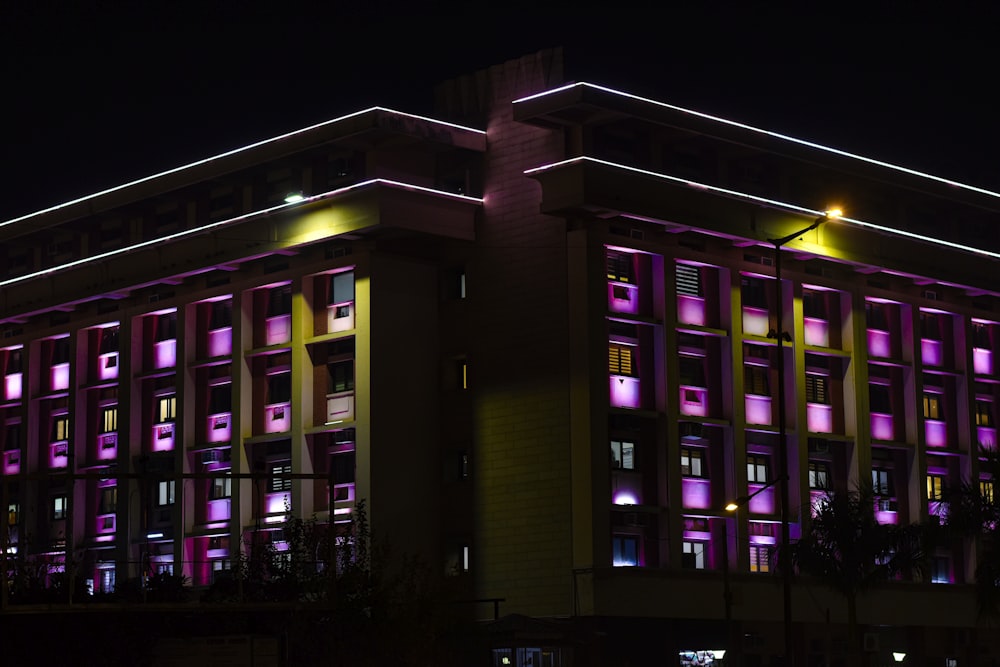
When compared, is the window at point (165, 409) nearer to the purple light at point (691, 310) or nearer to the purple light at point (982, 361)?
the purple light at point (691, 310)

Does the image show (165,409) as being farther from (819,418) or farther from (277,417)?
(819,418)

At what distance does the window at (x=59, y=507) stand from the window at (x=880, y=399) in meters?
33.6

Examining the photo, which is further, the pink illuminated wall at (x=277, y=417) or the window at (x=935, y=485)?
the window at (x=935, y=485)

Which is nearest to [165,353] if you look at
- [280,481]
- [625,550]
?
[280,481]

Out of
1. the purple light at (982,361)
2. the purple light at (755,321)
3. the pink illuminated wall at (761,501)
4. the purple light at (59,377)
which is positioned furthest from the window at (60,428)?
the purple light at (982,361)

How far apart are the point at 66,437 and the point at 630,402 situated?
87.8 ft

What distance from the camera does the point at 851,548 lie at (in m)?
61.9

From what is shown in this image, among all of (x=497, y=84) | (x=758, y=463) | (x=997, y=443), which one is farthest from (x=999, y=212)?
(x=497, y=84)

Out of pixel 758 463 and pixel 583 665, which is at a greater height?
pixel 758 463

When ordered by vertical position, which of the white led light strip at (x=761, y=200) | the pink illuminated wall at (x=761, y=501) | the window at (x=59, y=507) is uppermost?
the white led light strip at (x=761, y=200)

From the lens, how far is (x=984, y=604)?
2084 inches

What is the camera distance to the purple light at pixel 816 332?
242 feet

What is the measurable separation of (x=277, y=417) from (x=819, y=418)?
20858 millimetres

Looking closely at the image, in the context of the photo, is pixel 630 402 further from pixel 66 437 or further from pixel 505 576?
pixel 66 437
